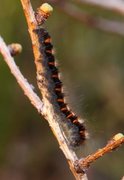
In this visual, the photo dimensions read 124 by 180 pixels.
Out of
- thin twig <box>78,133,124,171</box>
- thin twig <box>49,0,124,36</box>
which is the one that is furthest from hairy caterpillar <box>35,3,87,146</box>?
thin twig <box>49,0,124,36</box>

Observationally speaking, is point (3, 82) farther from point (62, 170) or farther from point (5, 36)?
point (62, 170)

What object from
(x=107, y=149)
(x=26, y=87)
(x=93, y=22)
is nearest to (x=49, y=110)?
(x=26, y=87)

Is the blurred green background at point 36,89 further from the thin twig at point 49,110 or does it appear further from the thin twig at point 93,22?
the thin twig at point 49,110

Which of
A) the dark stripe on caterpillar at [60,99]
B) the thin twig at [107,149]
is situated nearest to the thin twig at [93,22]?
the dark stripe on caterpillar at [60,99]

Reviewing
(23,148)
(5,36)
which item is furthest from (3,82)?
(23,148)

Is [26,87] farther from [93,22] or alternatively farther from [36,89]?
[36,89]

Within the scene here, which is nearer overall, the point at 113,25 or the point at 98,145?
the point at 98,145
